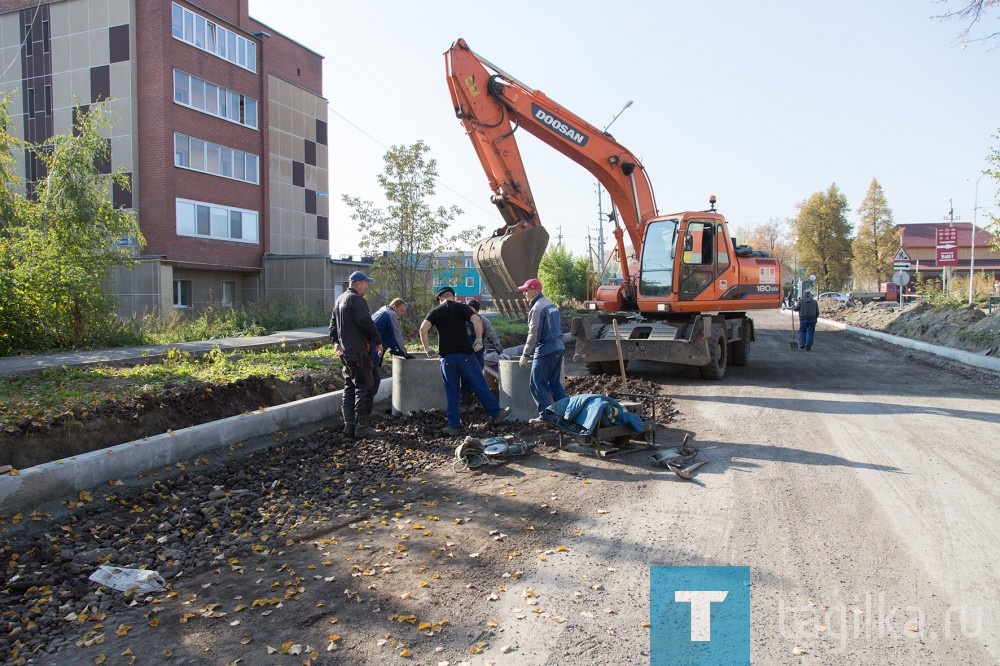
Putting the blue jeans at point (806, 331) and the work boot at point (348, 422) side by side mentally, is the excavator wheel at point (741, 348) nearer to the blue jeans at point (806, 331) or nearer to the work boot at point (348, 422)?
the blue jeans at point (806, 331)

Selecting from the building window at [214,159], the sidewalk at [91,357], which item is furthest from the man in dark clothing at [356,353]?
the building window at [214,159]

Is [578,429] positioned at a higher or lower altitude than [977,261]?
lower

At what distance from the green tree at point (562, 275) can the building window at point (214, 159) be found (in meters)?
14.0

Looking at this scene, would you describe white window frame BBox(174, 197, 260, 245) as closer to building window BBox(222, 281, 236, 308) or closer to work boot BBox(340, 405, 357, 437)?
building window BBox(222, 281, 236, 308)

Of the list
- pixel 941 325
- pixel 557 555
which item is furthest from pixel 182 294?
pixel 941 325

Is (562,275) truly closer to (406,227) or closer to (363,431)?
(406,227)

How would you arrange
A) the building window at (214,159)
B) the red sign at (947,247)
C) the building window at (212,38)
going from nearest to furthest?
the red sign at (947,247)
the building window at (212,38)
the building window at (214,159)

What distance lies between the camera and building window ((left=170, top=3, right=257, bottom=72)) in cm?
2620

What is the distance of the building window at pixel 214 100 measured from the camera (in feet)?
86.7

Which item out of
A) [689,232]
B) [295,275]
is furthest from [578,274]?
[689,232]

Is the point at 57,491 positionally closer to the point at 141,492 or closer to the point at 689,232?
the point at 141,492

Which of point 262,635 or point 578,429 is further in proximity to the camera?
point 578,429

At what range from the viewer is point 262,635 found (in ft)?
11.6

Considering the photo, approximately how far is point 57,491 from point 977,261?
83464 mm
